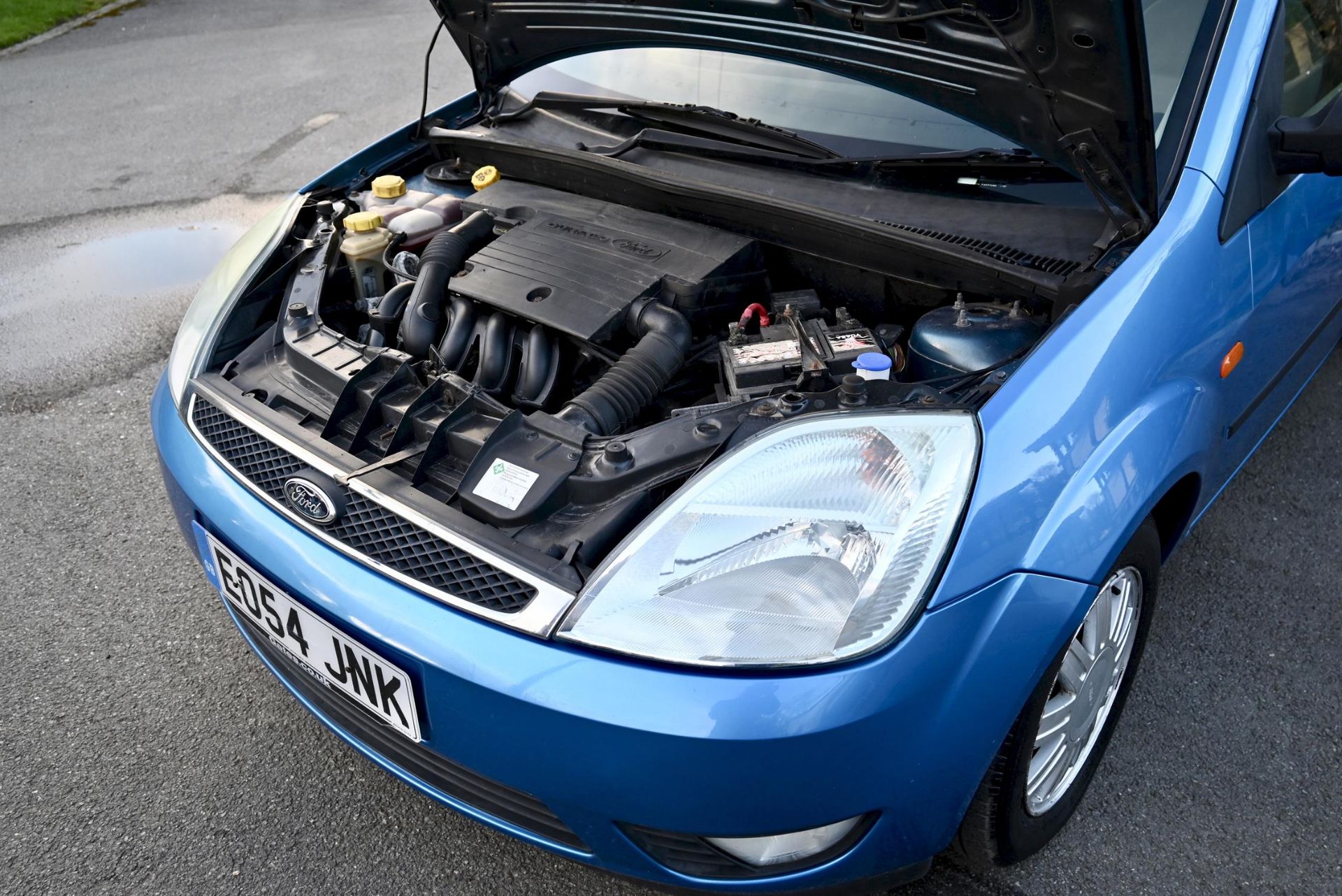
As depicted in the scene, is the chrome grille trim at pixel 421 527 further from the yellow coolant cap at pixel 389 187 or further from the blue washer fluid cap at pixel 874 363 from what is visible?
the yellow coolant cap at pixel 389 187

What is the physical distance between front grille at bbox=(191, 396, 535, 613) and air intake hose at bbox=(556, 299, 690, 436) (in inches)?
13.8

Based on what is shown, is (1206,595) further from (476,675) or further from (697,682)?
(476,675)

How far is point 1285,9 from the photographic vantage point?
184 cm

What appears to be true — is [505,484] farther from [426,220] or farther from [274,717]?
[426,220]

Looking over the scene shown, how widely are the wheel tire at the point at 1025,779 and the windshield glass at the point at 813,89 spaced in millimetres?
740

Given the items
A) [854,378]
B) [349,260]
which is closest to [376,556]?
[854,378]

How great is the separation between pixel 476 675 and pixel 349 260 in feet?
4.34

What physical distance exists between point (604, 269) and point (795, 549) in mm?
912

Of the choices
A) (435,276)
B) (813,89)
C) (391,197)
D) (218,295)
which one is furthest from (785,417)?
(391,197)

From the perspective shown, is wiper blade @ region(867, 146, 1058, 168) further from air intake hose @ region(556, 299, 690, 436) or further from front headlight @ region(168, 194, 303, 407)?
front headlight @ region(168, 194, 303, 407)

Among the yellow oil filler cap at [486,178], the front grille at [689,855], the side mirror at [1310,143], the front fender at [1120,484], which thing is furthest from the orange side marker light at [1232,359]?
the yellow oil filler cap at [486,178]

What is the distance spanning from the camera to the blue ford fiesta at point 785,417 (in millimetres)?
1333

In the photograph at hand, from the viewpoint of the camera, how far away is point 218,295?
2201 mm

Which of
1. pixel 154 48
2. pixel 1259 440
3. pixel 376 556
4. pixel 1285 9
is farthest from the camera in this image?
pixel 154 48
